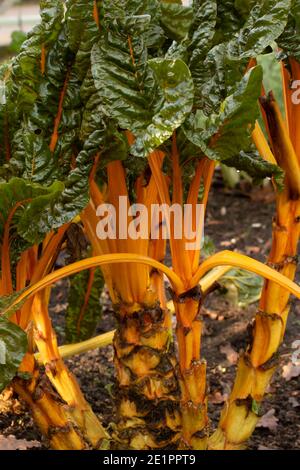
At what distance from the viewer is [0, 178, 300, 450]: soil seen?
2.02 metres

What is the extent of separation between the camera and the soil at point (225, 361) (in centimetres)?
202

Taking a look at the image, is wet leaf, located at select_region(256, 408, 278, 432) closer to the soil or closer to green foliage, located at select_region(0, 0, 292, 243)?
the soil

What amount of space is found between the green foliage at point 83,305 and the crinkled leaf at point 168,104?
0.84 meters

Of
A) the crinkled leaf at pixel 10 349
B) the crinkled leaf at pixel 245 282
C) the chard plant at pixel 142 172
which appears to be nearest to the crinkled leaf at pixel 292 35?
the chard plant at pixel 142 172

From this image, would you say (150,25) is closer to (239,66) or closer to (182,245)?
(239,66)

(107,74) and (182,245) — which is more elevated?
(107,74)

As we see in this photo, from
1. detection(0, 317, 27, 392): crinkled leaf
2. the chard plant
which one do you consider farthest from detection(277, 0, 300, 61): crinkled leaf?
detection(0, 317, 27, 392): crinkled leaf

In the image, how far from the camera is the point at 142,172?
1.47 m

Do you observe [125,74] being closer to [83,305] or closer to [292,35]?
[292,35]

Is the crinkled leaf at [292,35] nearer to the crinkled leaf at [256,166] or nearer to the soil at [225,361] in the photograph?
the crinkled leaf at [256,166]

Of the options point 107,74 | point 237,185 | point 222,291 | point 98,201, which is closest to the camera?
point 107,74

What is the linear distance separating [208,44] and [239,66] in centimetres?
11
